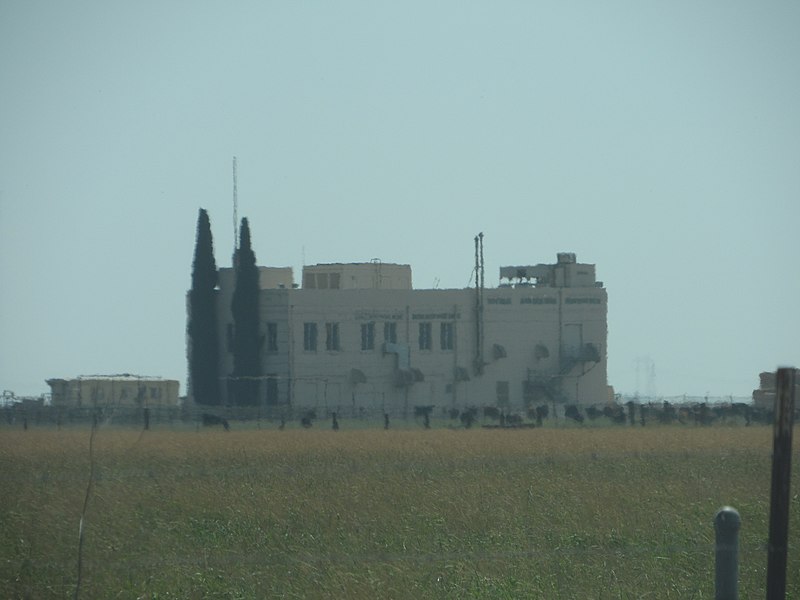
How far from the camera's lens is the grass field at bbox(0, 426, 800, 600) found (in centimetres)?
1305

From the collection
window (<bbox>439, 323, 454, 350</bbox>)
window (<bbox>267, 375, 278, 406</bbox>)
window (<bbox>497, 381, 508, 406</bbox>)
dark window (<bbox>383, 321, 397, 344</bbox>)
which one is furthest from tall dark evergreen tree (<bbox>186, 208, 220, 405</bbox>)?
window (<bbox>497, 381, 508, 406</bbox>)

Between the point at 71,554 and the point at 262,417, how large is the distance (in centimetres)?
5648

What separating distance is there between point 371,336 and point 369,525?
6591 centimetres

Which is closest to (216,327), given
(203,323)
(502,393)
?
(203,323)

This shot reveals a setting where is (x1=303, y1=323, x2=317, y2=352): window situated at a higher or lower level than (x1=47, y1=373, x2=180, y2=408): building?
higher

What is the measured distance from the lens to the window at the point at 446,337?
84750 mm

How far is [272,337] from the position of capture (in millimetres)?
81875

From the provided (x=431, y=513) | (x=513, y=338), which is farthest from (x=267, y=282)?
(x=431, y=513)

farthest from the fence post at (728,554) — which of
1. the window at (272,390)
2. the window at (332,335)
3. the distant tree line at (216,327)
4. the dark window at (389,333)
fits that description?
the dark window at (389,333)

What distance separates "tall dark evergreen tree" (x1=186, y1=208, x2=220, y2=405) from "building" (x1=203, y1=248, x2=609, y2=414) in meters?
1.11

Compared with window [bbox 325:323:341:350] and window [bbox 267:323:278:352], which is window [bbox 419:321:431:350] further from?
Result: window [bbox 267:323:278:352]

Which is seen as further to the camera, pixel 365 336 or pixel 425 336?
pixel 425 336

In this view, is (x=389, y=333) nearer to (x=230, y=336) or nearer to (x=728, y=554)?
(x=230, y=336)

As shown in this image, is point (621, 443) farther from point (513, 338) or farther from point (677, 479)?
point (513, 338)
